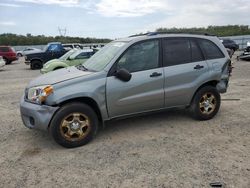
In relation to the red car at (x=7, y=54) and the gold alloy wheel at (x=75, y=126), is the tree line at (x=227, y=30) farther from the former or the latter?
the gold alloy wheel at (x=75, y=126)

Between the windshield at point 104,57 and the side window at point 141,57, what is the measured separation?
0.21 m

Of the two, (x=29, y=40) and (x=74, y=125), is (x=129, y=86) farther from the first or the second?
(x=29, y=40)

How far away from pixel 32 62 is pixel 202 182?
60.0ft

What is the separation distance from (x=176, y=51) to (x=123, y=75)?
134 cm

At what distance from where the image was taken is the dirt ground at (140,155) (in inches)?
143

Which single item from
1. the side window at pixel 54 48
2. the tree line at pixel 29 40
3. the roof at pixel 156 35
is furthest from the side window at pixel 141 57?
the tree line at pixel 29 40

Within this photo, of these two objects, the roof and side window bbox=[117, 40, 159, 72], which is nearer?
side window bbox=[117, 40, 159, 72]

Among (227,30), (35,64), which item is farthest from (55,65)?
(227,30)

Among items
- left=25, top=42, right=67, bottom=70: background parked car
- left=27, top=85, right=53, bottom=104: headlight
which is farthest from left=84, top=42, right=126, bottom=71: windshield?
left=25, top=42, right=67, bottom=70: background parked car

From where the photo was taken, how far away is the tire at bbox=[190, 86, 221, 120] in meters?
5.79

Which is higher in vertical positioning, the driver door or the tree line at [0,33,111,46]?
the tree line at [0,33,111,46]

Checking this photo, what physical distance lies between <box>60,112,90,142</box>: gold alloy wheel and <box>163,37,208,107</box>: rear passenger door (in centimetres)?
162

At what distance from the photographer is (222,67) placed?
5.90 metres

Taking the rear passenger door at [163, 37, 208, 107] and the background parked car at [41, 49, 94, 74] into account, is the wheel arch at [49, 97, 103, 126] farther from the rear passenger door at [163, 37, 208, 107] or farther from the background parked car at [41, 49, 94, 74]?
the background parked car at [41, 49, 94, 74]
